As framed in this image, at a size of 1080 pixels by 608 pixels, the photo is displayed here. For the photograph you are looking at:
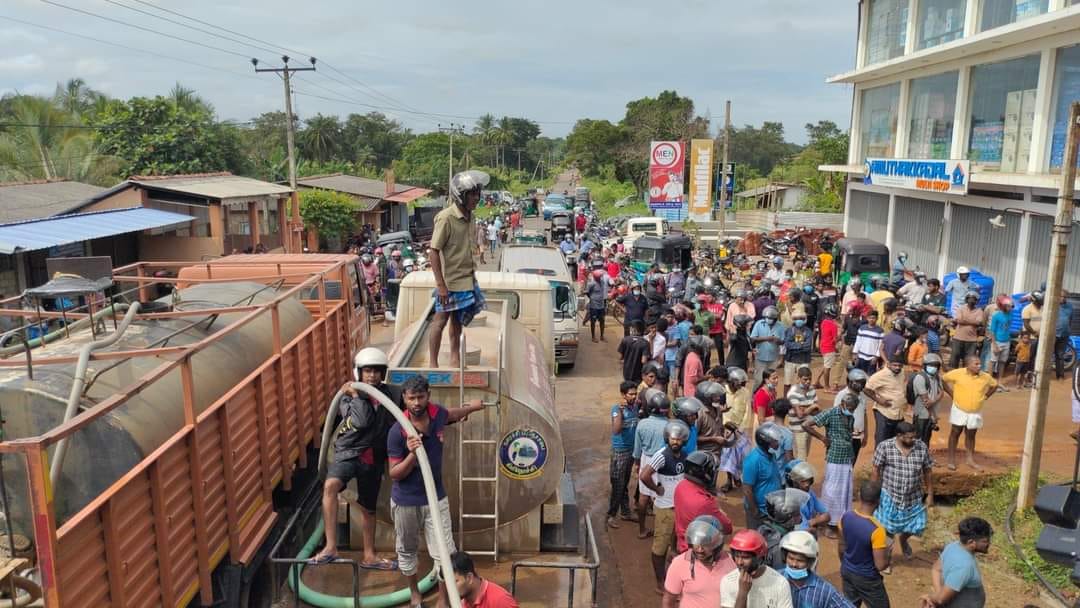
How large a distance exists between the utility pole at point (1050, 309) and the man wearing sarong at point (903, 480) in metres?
1.68

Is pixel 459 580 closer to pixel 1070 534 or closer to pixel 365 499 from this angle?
pixel 365 499

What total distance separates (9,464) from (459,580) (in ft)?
8.05

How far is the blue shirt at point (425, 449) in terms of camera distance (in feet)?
16.2

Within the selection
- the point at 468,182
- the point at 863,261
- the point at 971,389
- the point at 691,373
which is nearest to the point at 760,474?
the point at 468,182

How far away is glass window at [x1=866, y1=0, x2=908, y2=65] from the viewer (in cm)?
2561

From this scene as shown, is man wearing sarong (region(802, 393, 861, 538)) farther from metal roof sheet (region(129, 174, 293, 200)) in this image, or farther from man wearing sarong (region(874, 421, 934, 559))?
metal roof sheet (region(129, 174, 293, 200))

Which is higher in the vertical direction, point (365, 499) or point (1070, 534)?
point (1070, 534)

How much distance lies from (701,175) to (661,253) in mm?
9780

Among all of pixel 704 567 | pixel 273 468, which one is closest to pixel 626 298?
pixel 273 468

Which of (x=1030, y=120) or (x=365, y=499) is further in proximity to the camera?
(x=1030, y=120)

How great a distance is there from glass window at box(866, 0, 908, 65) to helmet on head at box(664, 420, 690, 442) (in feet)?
77.1

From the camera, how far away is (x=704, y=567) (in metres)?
4.55

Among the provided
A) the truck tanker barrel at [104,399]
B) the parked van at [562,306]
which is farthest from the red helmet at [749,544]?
the parked van at [562,306]

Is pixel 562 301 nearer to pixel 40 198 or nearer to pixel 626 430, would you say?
pixel 626 430
